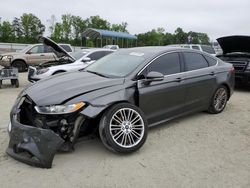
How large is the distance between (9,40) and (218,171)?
169 feet

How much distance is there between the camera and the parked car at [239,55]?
9.27 metres

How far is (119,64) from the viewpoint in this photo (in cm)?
529

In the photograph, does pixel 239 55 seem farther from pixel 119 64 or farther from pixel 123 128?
pixel 123 128

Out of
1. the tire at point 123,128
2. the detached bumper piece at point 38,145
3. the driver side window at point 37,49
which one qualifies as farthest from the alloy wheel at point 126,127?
the driver side window at point 37,49

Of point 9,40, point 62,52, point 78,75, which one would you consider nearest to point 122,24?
point 9,40

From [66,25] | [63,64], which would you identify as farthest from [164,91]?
[66,25]

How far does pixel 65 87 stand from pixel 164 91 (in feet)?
5.61

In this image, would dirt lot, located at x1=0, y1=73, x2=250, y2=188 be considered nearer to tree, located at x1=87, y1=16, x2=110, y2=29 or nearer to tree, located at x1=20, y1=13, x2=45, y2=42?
tree, located at x1=20, y1=13, x2=45, y2=42

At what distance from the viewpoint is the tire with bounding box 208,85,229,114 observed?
639 cm

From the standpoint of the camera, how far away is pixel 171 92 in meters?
5.21

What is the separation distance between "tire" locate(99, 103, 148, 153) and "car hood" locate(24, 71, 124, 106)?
1.48 ft

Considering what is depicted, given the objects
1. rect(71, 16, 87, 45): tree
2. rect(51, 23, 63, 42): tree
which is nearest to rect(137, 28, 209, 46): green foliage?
rect(71, 16, 87, 45): tree

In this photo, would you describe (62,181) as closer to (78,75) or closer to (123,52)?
(78,75)

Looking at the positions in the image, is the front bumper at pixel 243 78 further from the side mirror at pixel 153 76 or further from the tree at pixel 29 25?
the tree at pixel 29 25
